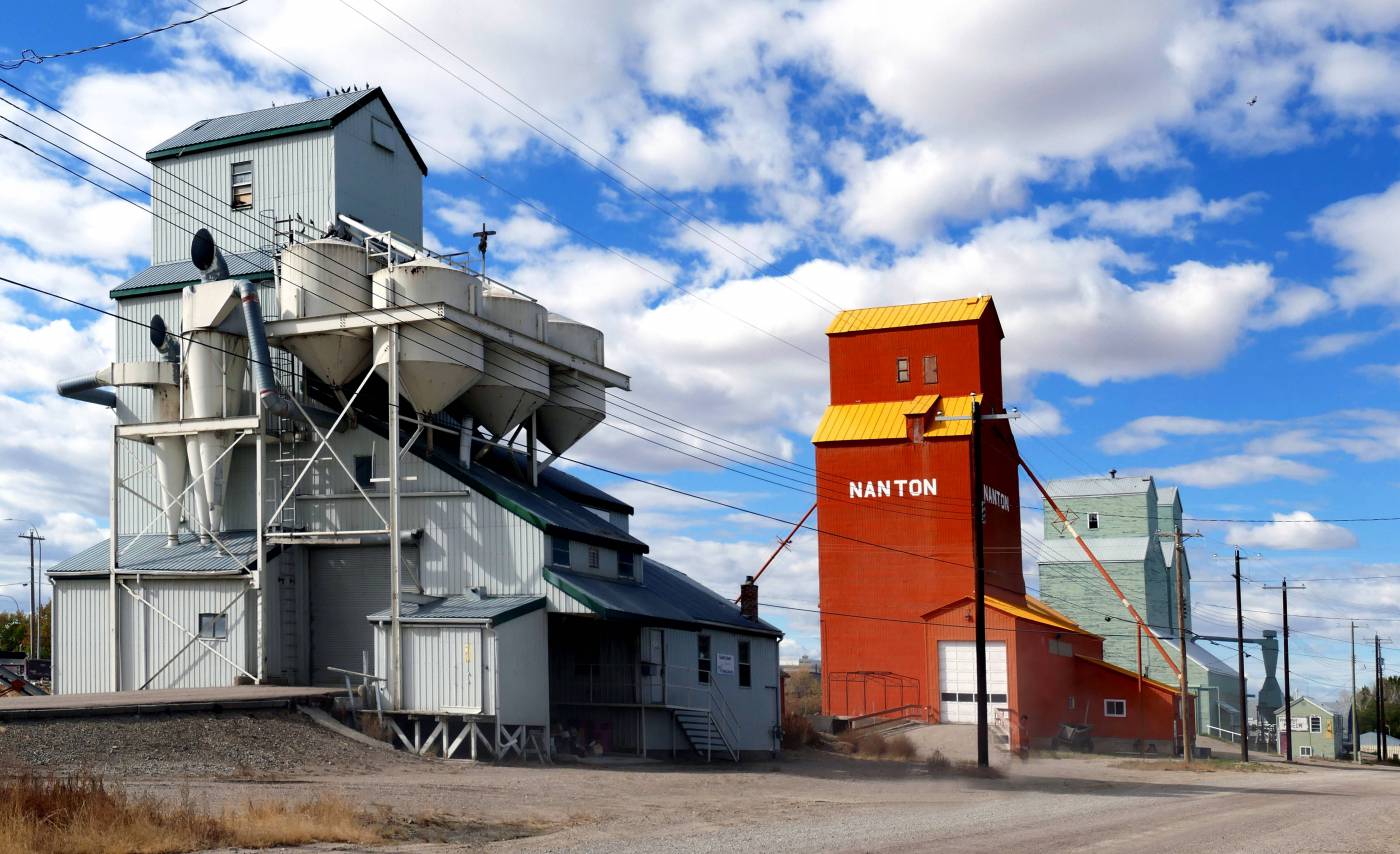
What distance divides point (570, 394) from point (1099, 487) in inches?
2103

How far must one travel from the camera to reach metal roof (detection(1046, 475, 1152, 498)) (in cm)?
8556

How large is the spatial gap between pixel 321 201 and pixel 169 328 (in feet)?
19.7

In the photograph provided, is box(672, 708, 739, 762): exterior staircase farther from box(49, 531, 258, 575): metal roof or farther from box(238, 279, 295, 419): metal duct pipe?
box(238, 279, 295, 419): metal duct pipe

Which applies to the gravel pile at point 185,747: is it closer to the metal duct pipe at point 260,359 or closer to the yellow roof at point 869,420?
the metal duct pipe at point 260,359

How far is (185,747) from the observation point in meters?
26.8

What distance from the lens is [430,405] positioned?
36.4 m

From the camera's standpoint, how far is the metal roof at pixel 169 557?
36625mm

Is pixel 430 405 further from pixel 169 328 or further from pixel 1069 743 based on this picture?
pixel 1069 743

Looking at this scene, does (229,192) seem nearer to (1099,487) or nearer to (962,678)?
(962,678)

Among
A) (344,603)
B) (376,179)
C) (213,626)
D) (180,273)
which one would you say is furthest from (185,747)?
(376,179)

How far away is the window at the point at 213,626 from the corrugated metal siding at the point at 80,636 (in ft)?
9.79

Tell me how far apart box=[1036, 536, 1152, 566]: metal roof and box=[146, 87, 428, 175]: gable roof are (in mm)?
54243

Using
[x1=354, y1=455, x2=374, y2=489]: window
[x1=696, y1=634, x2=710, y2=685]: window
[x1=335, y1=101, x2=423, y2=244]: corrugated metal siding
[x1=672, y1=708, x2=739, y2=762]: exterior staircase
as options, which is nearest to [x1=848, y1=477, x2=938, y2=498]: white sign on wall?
[x1=696, y1=634, x2=710, y2=685]: window

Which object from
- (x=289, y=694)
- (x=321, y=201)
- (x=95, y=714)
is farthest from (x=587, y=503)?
(x=95, y=714)
